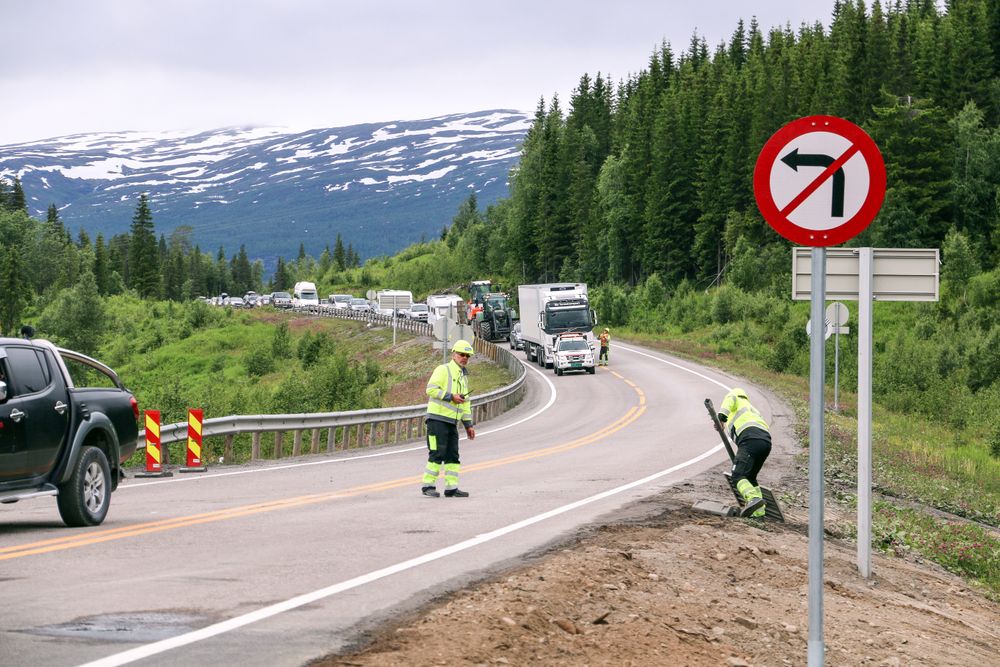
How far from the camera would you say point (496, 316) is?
7450cm

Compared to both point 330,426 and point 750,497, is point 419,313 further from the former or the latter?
point 750,497

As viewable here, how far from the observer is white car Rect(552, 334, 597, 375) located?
54312 mm

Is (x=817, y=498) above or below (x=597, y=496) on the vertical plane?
above

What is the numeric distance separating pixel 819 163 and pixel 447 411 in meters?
9.05

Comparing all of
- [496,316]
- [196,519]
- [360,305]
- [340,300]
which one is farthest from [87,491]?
[340,300]

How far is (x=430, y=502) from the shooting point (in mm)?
14906

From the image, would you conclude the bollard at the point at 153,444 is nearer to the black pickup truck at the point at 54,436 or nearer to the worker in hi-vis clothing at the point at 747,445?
the black pickup truck at the point at 54,436

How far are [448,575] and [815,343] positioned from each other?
13.6 feet

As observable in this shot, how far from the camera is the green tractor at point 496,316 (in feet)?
244

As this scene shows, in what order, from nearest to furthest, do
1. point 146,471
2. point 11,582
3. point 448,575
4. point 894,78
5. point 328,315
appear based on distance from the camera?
1. point 11,582
2. point 448,575
3. point 146,471
4. point 894,78
5. point 328,315

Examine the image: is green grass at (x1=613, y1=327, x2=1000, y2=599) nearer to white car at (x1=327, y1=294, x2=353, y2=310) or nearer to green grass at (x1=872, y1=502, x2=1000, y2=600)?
green grass at (x1=872, y1=502, x2=1000, y2=600)

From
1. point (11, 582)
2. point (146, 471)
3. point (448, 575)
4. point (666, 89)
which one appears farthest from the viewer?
point (666, 89)

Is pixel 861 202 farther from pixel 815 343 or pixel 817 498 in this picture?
pixel 817 498

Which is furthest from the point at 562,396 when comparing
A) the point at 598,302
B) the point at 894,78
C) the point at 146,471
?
the point at 894,78
